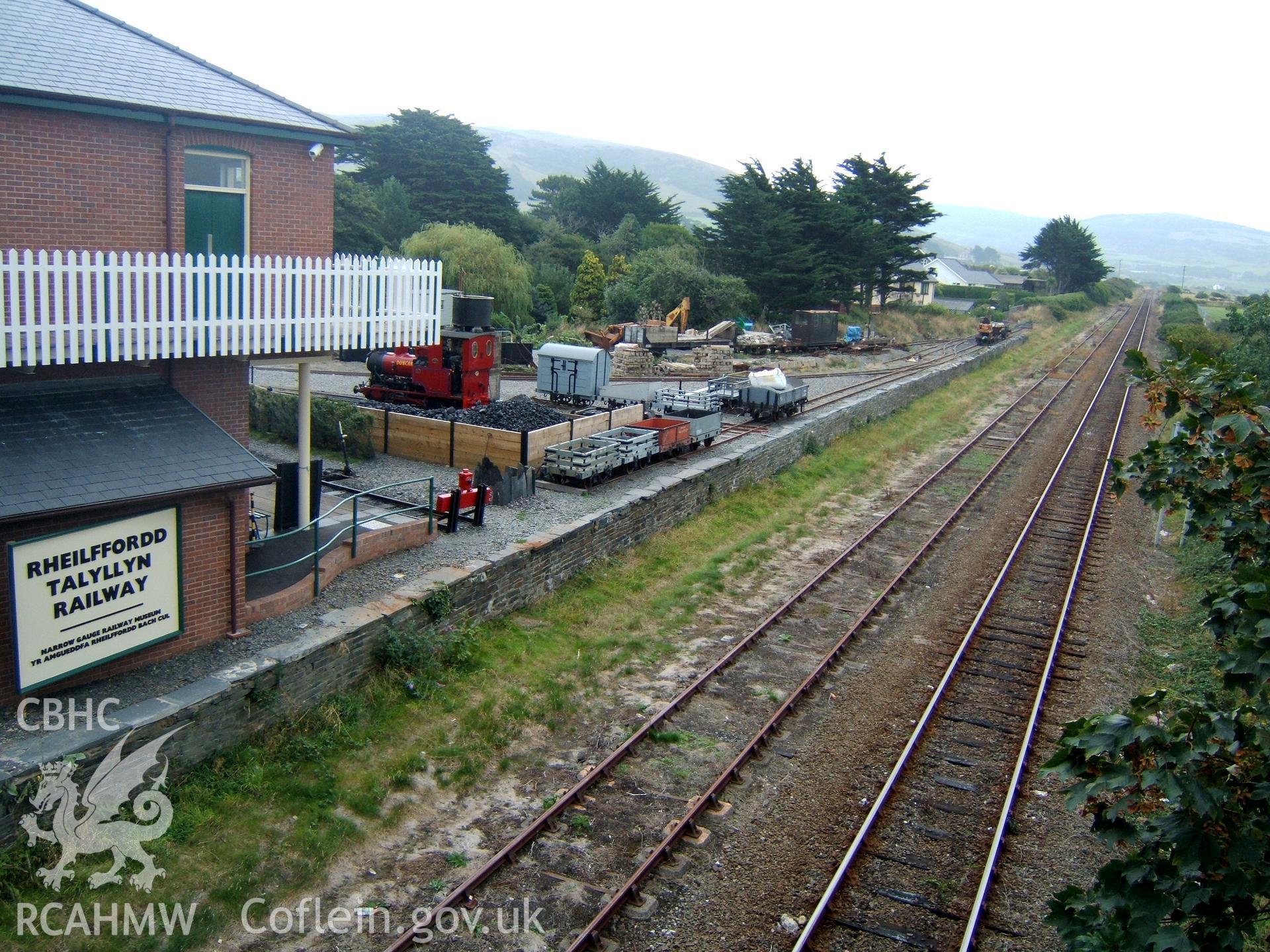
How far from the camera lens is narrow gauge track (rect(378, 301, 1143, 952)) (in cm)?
849

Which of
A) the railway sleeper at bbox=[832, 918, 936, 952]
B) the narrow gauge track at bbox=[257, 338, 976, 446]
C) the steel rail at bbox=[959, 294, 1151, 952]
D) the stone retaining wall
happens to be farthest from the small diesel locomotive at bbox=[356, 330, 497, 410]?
the railway sleeper at bbox=[832, 918, 936, 952]

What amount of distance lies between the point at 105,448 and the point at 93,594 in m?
1.57

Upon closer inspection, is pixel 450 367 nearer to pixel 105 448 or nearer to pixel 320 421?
pixel 320 421

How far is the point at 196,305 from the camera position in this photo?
11.6 m

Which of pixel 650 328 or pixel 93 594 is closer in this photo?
pixel 93 594

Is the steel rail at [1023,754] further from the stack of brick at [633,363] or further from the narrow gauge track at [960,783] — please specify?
the stack of brick at [633,363]

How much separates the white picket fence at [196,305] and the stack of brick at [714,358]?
25.0 m

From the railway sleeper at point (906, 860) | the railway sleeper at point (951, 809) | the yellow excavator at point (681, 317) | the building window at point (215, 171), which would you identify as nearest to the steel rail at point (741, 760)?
the railway sleeper at point (906, 860)

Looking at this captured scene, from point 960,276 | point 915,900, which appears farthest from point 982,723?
point 960,276

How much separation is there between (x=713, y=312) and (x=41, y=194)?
138 feet

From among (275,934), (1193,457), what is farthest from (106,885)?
(1193,457)

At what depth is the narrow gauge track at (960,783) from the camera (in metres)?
8.23

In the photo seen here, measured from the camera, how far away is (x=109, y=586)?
9.82 metres

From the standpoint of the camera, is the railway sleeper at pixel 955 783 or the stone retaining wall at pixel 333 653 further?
the railway sleeper at pixel 955 783
